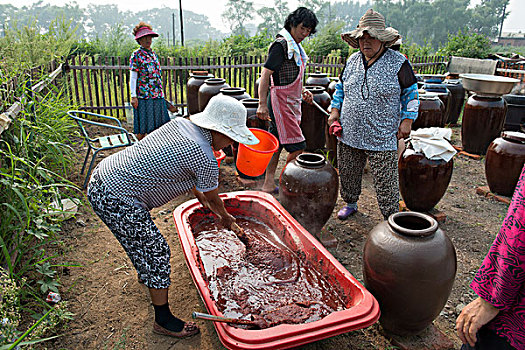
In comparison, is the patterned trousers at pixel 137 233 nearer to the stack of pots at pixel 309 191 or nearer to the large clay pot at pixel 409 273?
the large clay pot at pixel 409 273

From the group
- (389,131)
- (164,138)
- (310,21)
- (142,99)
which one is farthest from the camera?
(142,99)

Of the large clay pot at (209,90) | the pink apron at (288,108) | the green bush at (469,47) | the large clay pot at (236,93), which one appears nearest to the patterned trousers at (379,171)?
the pink apron at (288,108)

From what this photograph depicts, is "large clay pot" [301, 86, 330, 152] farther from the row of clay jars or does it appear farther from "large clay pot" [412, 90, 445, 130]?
the row of clay jars

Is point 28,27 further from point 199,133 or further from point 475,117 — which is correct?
point 475,117

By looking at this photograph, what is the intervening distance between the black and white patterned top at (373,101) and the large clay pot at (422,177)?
2.31ft

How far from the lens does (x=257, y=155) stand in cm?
393

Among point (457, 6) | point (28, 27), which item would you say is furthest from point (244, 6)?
point (28, 27)

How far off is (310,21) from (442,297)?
9.89ft

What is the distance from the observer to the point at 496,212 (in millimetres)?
4551

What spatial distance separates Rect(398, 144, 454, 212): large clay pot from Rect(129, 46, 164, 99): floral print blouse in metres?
3.36

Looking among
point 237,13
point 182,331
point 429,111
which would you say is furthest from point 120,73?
point 237,13

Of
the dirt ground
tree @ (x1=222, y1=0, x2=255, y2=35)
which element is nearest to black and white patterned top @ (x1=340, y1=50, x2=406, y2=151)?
the dirt ground

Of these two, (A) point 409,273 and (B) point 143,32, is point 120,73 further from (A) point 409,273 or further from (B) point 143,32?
(A) point 409,273

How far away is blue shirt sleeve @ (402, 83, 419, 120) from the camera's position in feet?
10.7
